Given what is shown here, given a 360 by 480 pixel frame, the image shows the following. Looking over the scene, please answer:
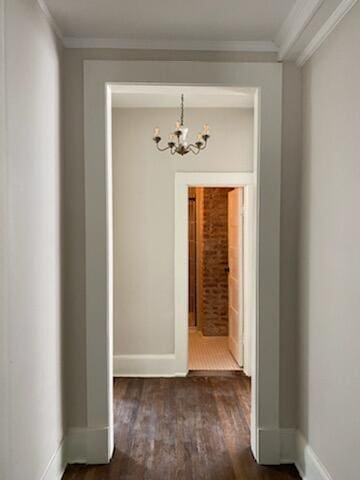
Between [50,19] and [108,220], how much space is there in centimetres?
123

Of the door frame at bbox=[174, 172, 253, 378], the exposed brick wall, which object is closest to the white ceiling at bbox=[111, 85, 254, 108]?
the door frame at bbox=[174, 172, 253, 378]

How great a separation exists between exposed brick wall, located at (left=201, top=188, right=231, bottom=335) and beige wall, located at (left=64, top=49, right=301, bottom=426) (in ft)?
12.0

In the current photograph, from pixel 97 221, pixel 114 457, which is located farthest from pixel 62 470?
pixel 97 221

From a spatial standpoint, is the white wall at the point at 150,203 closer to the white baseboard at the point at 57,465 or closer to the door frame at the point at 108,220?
the door frame at the point at 108,220

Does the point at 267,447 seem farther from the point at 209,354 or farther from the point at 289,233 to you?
the point at 209,354

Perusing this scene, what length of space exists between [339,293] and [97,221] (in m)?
Answer: 1.55

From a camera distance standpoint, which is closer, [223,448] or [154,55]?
[154,55]

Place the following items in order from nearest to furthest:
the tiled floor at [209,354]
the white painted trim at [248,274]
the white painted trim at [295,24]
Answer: the white painted trim at [295,24], the white painted trim at [248,274], the tiled floor at [209,354]

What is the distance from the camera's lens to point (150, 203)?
4895 mm

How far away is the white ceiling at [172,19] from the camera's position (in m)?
2.48

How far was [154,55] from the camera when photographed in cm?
302

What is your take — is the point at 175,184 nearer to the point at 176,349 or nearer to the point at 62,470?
the point at 176,349

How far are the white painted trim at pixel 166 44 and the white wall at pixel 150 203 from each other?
6.19 ft

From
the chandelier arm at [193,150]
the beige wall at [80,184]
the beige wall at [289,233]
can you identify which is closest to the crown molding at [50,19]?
the beige wall at [80,184]
